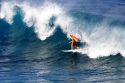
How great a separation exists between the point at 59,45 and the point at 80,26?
3217 mm

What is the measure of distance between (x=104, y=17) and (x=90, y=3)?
403 inches

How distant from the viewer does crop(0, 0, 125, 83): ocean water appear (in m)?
24.7

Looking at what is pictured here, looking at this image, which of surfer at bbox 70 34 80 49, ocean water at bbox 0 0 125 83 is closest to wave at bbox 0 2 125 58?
ocean water at bbox 0 0 125 83

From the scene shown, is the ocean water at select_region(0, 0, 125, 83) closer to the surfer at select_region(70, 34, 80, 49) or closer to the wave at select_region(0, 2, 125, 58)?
the wave at select_region(0, 2, 125, 58)

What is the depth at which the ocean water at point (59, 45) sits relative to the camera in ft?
81.0

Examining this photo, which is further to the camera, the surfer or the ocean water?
the surfer

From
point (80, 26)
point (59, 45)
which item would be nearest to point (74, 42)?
point (59, 45)

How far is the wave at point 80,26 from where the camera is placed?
29.1 m

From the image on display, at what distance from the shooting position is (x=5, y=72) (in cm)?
2534

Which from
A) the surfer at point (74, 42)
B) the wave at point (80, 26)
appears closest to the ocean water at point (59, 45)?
the wave at point (80, 26)

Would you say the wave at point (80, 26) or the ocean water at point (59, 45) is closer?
the ocean water at point (59, 45)

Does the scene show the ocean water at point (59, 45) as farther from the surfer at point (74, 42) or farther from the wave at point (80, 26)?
the surfer at point (74, 42)

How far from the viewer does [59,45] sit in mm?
30578

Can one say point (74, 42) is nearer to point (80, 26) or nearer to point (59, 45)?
point (59, 45)
